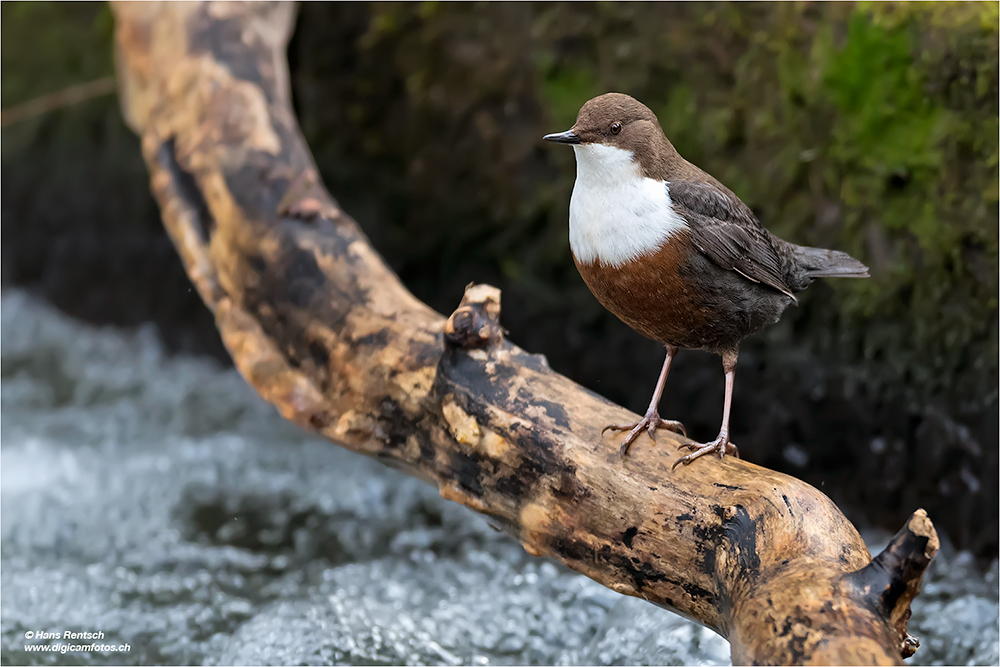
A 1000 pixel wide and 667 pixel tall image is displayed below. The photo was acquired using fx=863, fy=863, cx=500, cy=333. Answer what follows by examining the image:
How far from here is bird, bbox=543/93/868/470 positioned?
2023 mm

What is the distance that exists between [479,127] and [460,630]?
230cm

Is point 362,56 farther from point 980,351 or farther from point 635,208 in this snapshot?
point 980,351

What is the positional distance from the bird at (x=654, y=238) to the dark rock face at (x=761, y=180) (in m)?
1.36

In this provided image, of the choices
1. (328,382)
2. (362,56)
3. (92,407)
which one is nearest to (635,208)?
(328,382)

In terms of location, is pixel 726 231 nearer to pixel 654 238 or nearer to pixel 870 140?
pixel 654 238

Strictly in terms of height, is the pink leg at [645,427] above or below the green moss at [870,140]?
below

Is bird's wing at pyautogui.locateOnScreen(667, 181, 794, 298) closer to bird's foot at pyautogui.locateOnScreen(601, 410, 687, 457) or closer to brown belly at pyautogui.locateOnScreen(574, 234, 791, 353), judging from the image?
brown belly at pyautogui.locateOnScreen(574, 234, 791, 353)

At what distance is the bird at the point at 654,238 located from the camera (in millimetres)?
2023

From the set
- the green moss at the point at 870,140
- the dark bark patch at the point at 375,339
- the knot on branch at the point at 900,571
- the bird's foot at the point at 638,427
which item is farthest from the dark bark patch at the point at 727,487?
the green moss at the point at 870,140

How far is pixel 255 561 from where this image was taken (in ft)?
11.6

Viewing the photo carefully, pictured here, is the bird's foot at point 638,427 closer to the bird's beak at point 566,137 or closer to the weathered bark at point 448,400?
the weathered bark at point 448,400

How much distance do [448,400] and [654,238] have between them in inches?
25.5

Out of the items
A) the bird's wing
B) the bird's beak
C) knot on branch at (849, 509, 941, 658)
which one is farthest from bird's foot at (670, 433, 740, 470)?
the bird's beak

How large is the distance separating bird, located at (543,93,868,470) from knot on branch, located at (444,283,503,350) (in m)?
0.25
